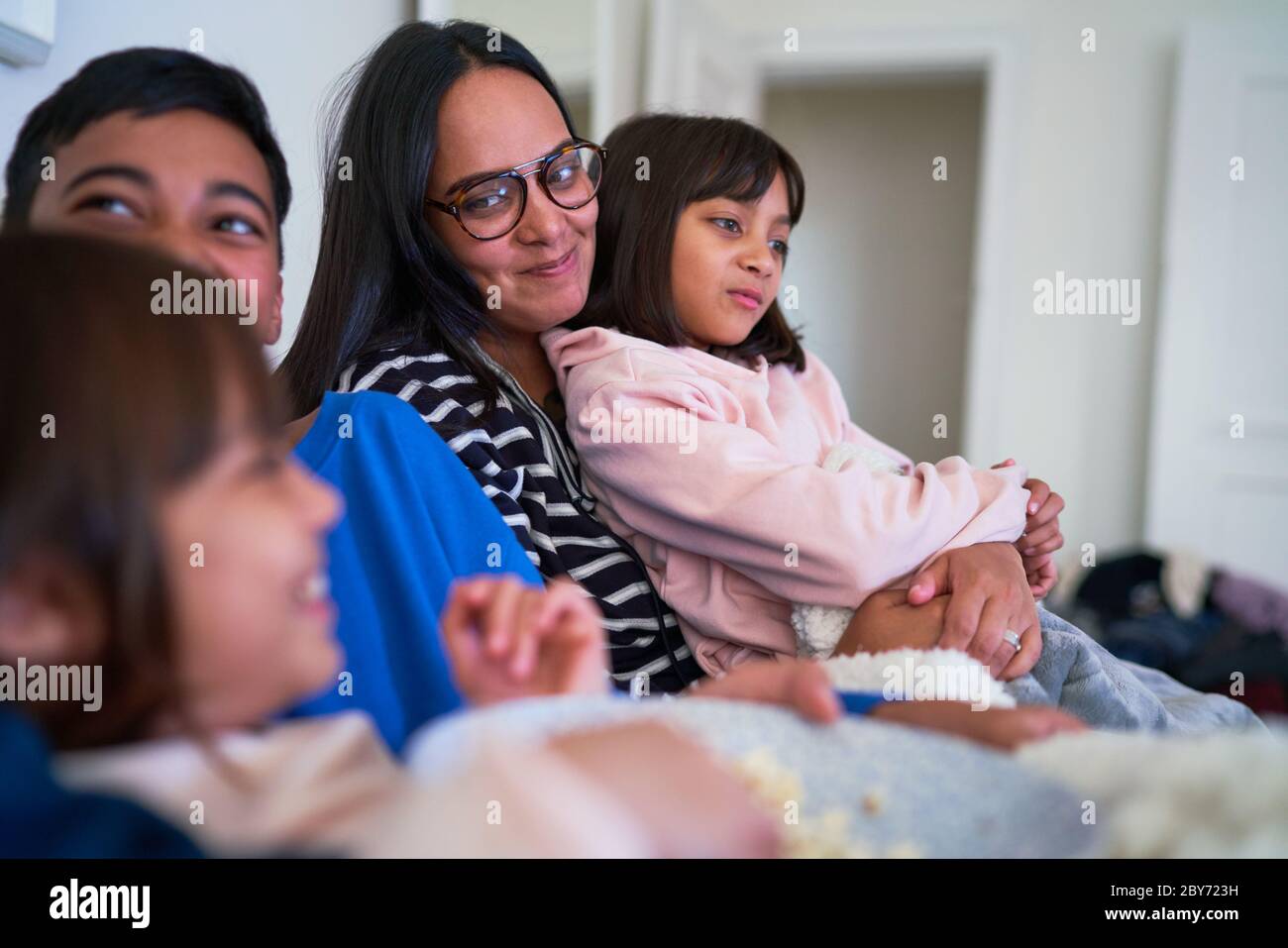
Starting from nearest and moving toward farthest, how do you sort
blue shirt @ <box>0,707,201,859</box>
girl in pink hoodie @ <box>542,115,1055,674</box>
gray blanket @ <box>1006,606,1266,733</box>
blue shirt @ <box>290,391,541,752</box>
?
blue shirt @ <box>0,707,201,859</box>, blue shirt @ <box>290,391,541,752</box>, gray blanket @ <box>1006,606,1266,733</box>, girl in pink hoodie @ <box>542,115,1055,674</box>

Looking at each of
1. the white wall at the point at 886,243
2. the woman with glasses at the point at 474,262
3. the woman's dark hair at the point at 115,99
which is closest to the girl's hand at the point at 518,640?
the woman's dark hair at the point at 115,99

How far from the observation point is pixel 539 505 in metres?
1.34

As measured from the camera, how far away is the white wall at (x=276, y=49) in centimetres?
161

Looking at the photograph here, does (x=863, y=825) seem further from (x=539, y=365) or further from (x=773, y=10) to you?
(x=773, y=10)

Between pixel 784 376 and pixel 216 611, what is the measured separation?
51.9 inches

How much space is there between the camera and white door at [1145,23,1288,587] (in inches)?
167

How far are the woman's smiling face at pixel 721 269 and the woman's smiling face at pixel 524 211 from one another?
0.23 meters

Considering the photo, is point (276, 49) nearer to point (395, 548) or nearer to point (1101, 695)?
point (395, 548)

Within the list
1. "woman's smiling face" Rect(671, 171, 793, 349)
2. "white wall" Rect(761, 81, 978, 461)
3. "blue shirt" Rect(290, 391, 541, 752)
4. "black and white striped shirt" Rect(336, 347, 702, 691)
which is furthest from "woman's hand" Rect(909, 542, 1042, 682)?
"white wall" Rect(761, 81, 978, 461)

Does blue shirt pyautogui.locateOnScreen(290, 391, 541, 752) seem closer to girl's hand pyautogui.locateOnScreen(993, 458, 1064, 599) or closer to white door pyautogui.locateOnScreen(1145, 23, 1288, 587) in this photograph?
girl's hand pyautogui.locateOnScreen(993, 458, 1064, 599)

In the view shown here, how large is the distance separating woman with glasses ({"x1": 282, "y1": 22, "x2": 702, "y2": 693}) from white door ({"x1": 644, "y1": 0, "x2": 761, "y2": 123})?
2.53 metres

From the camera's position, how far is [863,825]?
620mm

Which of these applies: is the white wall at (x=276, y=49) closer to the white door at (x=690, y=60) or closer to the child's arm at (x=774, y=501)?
the child's arm at (x=774, y=501)

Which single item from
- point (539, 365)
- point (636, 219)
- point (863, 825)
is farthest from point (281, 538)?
point (636, 219)
